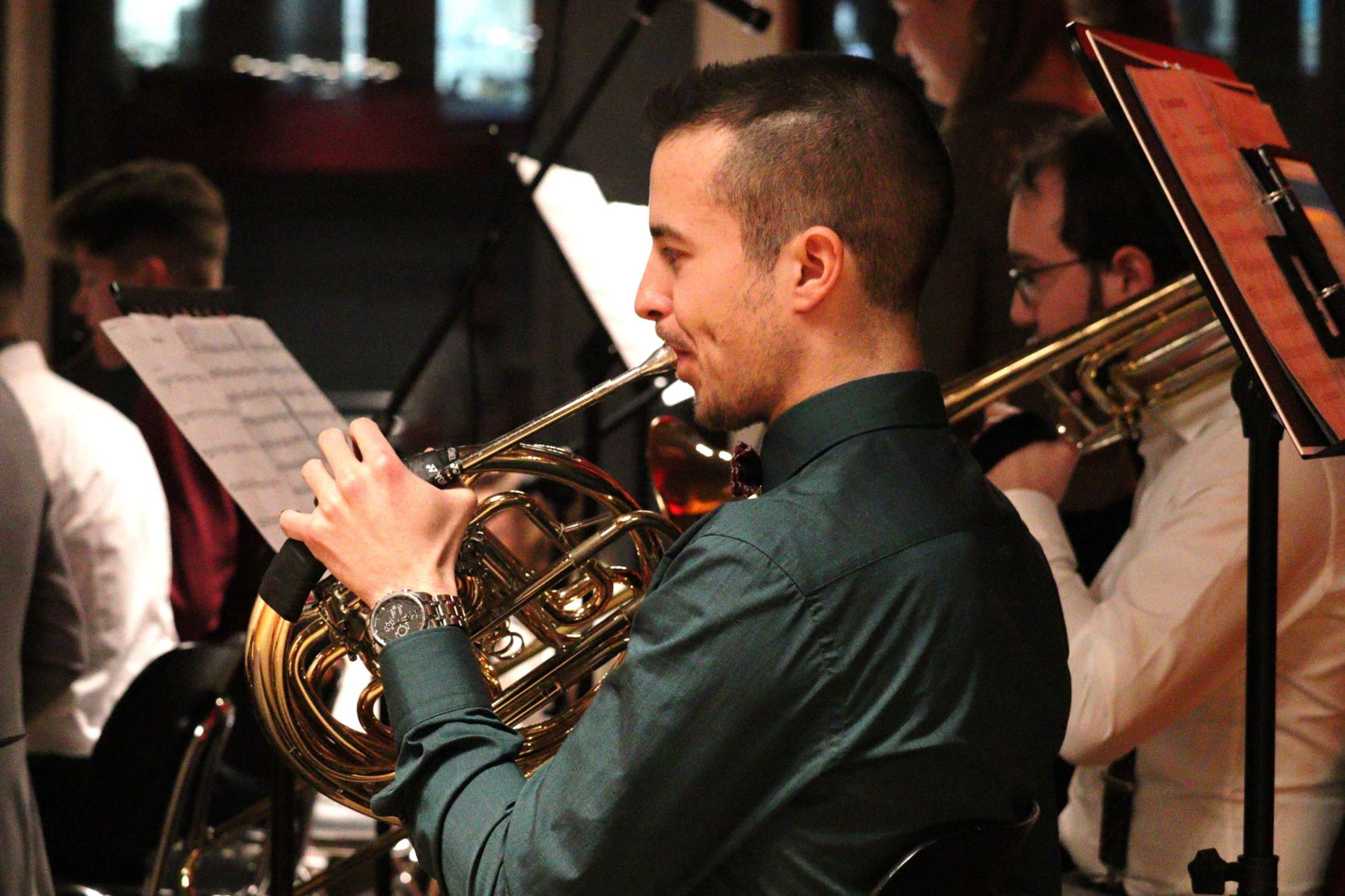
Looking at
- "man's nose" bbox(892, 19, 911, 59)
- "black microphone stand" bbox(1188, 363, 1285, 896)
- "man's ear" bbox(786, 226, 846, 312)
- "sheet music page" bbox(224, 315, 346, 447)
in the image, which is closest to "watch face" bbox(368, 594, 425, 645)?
"man's ear" bbox(786, 226, 846, 312)

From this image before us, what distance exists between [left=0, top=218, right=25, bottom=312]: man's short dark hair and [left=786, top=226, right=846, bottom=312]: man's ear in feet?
6.64

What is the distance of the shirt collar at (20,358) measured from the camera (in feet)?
9.91

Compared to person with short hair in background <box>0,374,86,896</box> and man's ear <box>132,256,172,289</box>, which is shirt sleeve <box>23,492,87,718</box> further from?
man's ear <box>132,256,172,289</box>

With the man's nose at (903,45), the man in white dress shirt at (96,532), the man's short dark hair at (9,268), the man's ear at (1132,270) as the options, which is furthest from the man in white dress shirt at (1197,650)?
the man's short dark hair at (9,268)

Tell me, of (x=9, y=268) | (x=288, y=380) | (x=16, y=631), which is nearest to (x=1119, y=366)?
(x=288, y=380)

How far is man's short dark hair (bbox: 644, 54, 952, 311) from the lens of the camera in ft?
4.14

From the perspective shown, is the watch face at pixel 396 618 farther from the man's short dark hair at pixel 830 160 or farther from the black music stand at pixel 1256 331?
the black music stand at pixel 1256 331

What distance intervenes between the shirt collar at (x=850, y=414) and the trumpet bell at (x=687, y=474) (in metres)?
0.53

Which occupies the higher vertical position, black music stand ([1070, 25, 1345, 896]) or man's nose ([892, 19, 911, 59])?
man's nose ([892, 19, 911, 59])

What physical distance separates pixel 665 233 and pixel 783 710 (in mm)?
413

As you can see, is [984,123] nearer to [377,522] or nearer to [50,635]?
[377,522]

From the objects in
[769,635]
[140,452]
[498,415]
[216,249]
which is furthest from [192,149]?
[769,635]

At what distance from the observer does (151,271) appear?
3.38m

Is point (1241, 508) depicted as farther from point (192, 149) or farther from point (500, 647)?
point (192, 149)
